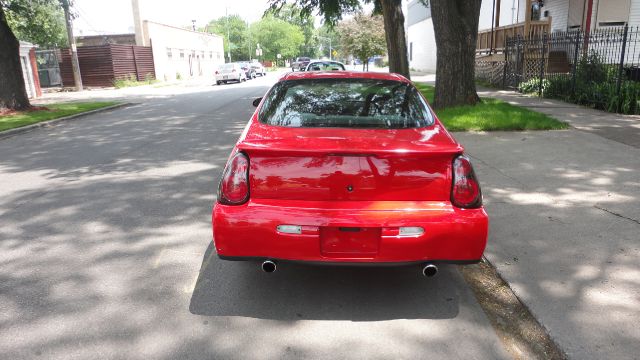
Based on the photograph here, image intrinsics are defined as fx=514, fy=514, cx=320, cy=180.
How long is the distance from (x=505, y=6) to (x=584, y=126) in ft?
68.3

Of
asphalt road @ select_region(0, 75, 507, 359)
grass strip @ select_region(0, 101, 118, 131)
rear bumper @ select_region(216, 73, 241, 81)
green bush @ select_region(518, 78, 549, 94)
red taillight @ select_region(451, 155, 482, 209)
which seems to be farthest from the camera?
rear bumper @ select_region(216, 73, 241, 81)

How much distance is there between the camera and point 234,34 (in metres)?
112

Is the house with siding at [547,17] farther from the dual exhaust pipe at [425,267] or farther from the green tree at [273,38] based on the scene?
the green tree at [273,38]

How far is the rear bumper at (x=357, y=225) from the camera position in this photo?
3.19 metres

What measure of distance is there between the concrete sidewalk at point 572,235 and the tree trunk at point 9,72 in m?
14.5

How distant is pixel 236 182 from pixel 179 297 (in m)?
0.98

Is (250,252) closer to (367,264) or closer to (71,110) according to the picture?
(367,264)

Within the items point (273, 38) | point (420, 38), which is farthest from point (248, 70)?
point (273, 38)

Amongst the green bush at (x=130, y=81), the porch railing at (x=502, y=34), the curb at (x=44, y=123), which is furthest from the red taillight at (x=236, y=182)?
the green bush at (x=130, y=81)

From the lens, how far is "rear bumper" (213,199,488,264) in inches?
126

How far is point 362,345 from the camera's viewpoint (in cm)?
302

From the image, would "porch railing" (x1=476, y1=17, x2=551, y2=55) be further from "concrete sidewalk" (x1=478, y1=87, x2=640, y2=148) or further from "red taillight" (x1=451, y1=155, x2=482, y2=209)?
"red taillight" (x1=451, y1=155, x2=482, y2=209)

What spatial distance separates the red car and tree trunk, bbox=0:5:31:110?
15783 mm

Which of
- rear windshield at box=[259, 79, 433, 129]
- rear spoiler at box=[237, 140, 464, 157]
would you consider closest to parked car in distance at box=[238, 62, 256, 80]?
rear windshield at box=[259, 79, 433, 129]
